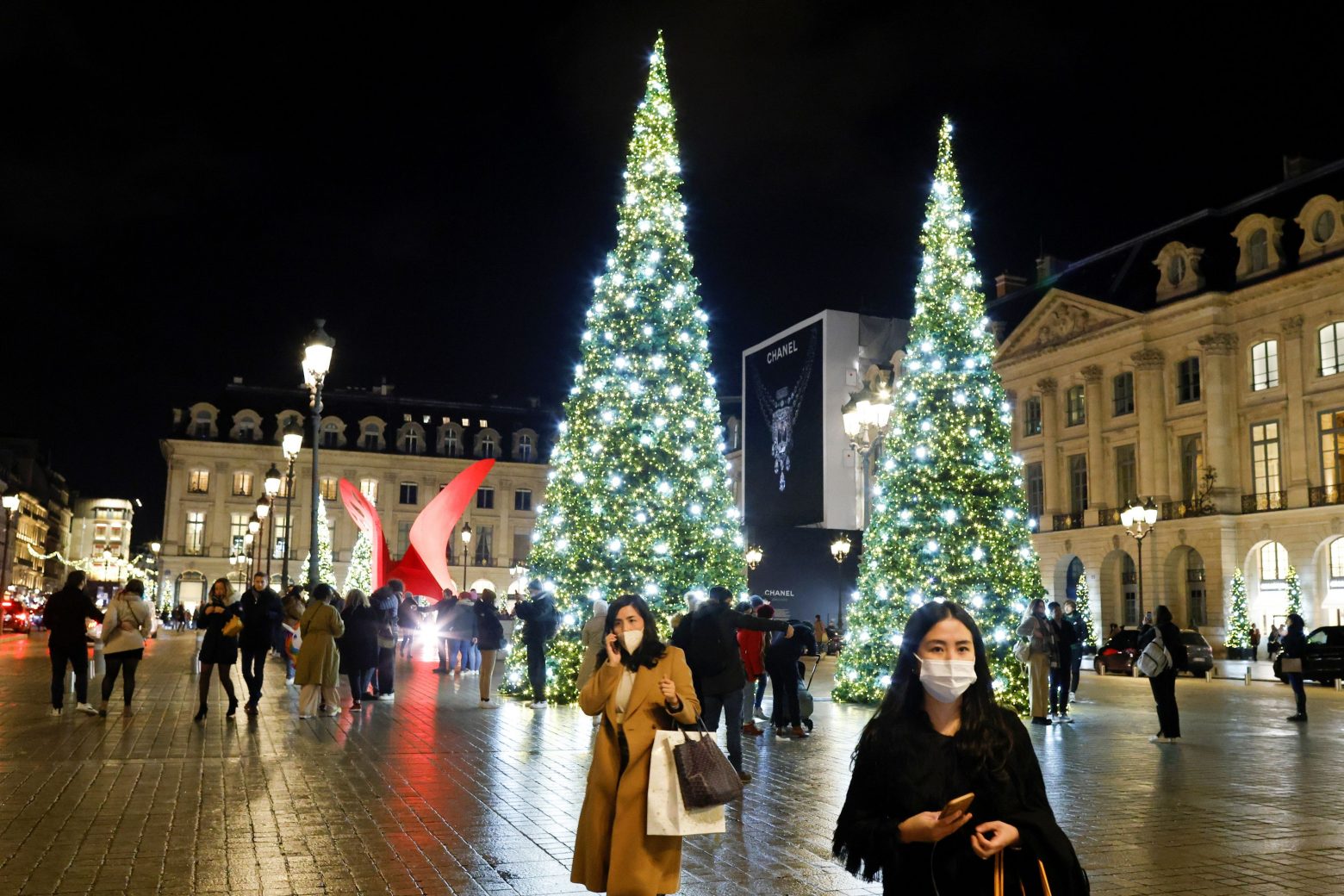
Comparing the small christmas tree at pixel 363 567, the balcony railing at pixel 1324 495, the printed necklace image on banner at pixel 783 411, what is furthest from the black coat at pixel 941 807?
the printed necklace image on banner at pixel 783 411

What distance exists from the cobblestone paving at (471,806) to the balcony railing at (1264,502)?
30.5 meters

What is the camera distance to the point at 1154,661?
552 inches

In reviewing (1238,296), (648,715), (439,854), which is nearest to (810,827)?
(439,854)

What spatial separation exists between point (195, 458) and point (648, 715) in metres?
81.3

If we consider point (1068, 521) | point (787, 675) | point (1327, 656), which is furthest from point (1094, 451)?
point (787, 675)

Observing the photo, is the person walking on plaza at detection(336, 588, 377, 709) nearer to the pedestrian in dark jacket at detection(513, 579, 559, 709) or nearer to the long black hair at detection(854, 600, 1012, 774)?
the pedestrian in dark jacket at detection(513, 579, 559, 709)

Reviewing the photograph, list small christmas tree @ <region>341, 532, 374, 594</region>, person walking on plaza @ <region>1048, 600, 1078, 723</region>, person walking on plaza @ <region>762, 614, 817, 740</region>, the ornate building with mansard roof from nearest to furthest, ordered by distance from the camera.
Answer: person walking on plaza @ <region>762, 614, 817, 740</region> → person walking on plaza @ <region>1048, 600, 1078, 723</region> → small christmas tree @ <region>341, 532, 374, 594</region> → the ornate building with mansard roof

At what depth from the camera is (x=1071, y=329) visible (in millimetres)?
53375

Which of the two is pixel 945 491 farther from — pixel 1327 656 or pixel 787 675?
pixel 1327 656

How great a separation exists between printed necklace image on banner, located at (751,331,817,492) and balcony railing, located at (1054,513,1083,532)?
13.3m

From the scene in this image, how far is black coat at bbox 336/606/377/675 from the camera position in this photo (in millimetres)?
17219

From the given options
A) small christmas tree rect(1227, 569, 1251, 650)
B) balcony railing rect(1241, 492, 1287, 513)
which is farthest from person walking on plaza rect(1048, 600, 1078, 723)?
balcony railing rect(1241, 492, 1287, 513)

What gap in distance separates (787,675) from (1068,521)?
41501 millimetres

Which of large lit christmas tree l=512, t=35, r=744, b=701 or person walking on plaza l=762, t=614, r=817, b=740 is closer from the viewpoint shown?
person walking on plaza l=762, t=614, r=817, b=740
